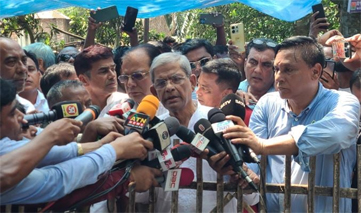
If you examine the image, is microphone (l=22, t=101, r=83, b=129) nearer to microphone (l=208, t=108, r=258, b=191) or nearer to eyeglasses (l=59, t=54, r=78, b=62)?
microphone (l=208, t=108, r=258, b=191)

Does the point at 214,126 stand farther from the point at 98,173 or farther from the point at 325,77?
the point at 325,77

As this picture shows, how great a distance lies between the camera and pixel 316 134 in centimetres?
309

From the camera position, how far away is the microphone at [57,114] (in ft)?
9.15

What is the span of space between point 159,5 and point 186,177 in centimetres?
601

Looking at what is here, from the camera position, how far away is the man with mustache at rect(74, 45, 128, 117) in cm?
484

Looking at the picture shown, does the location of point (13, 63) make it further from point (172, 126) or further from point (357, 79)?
point (357, 79)

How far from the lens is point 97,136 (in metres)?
3.08

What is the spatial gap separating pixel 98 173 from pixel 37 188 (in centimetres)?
31

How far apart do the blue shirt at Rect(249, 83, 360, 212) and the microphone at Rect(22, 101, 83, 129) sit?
125cm

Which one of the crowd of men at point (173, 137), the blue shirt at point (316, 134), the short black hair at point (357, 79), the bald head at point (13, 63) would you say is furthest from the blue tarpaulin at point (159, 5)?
the blue shirt at point (316, 134)

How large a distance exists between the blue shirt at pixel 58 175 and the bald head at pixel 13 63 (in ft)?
5.30

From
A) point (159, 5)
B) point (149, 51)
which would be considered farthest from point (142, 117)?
point (159, 5)

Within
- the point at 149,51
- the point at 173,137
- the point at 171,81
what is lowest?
the point at 173,137

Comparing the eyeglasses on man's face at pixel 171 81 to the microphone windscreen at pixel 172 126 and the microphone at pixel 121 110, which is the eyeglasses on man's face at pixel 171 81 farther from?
the microphone windscreen at pixel 172 126
